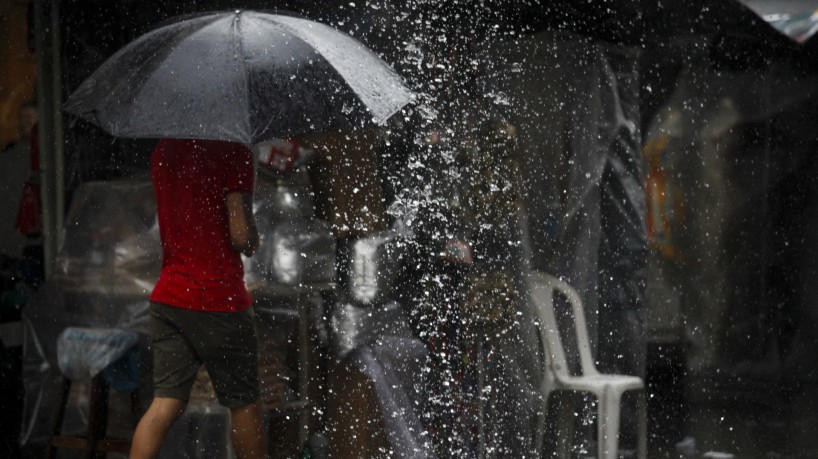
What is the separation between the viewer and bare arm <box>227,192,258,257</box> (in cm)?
257

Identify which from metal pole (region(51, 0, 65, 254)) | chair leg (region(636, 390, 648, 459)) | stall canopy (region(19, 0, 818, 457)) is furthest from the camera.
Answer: chair leg (region(636, 390, 648, 459))

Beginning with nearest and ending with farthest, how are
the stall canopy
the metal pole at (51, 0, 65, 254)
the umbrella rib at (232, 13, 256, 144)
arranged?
1. the umbrella rib at (232, 13, 256, 144)
2. the stall canopy
3. the metal pole at (51, 0, 65, 254)

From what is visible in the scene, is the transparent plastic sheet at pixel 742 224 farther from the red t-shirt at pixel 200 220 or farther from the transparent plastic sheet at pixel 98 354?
the red t-shirt at pixel 200 220

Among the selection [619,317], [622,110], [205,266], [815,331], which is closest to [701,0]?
[622,110]

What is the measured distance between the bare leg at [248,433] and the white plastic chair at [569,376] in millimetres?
1013

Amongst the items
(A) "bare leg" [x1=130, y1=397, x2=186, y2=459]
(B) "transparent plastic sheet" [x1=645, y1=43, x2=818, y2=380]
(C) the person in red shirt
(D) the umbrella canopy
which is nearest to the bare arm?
(C) the person in red shirt

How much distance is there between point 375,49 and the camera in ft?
10.6

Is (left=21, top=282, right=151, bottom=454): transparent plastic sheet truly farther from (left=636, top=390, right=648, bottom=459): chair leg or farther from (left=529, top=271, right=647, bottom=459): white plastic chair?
(left=636, top=390, right=648, bottom=459): chair leg

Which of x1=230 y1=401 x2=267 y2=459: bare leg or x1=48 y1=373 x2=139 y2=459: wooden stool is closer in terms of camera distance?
x1=230 y1=401 x2=267 y2=459: bare leg

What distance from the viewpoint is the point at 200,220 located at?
A: 260 centimetres

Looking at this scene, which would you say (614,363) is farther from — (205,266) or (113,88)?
(113,88)

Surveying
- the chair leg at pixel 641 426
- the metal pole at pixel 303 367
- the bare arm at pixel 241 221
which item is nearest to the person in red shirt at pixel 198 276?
the bare arm at pixel 241 221

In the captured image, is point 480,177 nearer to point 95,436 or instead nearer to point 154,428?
point 154,428

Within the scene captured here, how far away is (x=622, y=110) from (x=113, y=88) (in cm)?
179
